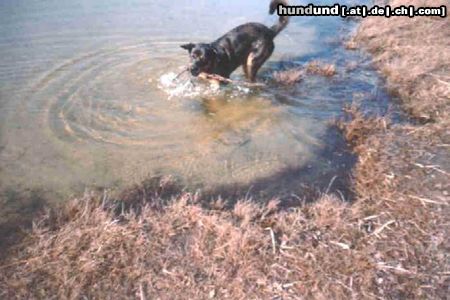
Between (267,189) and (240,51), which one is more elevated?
(240,51)

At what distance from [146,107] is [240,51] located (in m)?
1.91

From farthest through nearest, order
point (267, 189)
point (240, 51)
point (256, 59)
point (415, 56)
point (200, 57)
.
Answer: point (415, 56) → point (256, 59) → point (240, 51) → point (200, 57) → point (267, 189)

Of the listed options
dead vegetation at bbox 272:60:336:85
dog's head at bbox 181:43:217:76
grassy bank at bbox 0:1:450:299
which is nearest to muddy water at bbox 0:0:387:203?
dead vegetation at bbox 272:60:336:85

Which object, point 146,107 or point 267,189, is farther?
point 146,107

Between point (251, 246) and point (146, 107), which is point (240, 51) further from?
point (251, 246)

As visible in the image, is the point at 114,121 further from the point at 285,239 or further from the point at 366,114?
the point at 366,114

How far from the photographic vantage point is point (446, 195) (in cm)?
470

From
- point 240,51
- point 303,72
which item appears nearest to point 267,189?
point 240,51

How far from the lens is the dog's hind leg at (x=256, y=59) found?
746 centimetres

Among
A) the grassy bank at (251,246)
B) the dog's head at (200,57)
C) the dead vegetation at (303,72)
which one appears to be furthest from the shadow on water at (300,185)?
the dog's head at (200,57)

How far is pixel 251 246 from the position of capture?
4043 millimetres

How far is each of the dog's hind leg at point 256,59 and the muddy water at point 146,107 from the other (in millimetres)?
267

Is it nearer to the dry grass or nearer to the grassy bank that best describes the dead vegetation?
the dry grass

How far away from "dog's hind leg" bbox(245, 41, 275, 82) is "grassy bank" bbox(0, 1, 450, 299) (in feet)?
9.53
